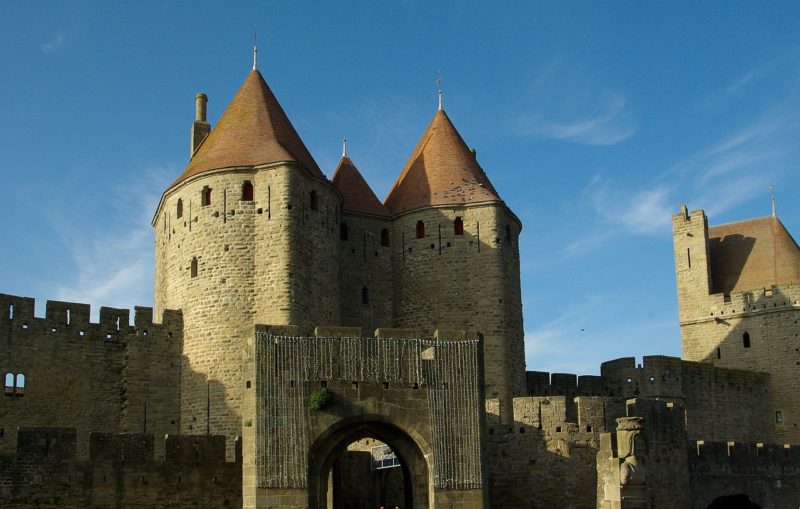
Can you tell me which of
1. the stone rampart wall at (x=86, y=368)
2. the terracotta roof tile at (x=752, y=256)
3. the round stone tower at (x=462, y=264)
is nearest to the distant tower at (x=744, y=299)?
the terracotta roof tile at (x=752, y=256)

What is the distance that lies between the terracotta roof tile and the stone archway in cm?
2489

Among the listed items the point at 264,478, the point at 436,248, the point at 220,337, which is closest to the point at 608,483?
the point at 264,478

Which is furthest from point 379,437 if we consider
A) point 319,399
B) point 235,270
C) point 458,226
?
point 458,226

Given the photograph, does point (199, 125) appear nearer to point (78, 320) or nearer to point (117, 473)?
point (78, 320)

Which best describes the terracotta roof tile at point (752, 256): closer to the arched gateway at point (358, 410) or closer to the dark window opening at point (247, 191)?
the dark window opening at point (247, 191)

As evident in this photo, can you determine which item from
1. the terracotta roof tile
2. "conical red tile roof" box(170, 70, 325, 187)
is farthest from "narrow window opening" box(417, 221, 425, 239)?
the terracotta roof tile

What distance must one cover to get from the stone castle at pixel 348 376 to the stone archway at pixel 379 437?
0.06m

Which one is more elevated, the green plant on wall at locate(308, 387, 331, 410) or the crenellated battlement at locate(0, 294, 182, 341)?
the crenellated battlement at locate(0, 294, 182, 341)

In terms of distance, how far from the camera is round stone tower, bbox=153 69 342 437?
32781 millimetres

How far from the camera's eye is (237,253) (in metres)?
33.5

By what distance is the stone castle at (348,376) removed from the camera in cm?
2575

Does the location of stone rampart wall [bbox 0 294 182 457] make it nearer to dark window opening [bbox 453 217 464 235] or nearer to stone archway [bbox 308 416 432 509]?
stone archway [bbox 308 416 432 509]

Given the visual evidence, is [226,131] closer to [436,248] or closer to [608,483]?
[436,248]

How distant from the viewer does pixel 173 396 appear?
1319 inches
